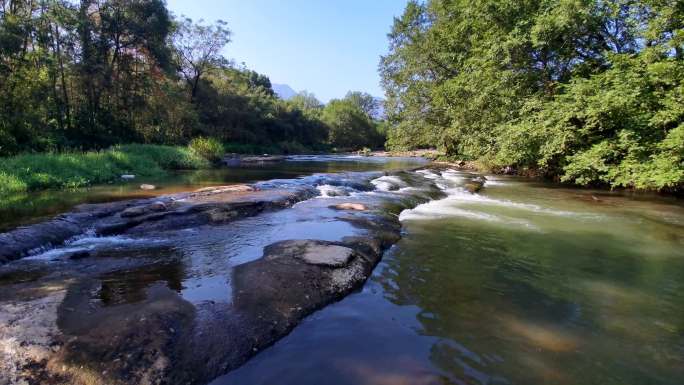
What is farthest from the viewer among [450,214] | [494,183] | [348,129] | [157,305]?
[348,129]

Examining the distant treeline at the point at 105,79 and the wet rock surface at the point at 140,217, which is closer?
the wet rock surface at the point at 140,217

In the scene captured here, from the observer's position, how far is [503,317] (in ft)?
14.5

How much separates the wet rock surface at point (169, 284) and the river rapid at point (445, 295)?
5 cm

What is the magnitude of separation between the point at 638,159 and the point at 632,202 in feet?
4.78

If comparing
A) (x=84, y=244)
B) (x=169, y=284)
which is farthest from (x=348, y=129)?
(x=169, y=284)

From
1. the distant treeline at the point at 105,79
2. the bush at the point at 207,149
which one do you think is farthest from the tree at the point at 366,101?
the bush at the point at 207,149

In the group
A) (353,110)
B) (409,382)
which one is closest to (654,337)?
(409,382)

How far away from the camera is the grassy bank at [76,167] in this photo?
12877 millimetres

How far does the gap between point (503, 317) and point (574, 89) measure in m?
12.7

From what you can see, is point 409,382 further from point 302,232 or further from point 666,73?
point 666,73

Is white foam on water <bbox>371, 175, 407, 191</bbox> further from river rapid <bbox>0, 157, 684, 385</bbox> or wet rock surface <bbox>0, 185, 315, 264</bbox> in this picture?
river rapid <bbox>0, 157, 684, 385</bbox>

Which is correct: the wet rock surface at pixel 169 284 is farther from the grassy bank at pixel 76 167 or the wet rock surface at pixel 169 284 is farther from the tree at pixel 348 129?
the tree at pixel 348 129

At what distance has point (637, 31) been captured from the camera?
1339 cm

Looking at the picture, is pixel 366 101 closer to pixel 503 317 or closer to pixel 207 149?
pixel 207 149
